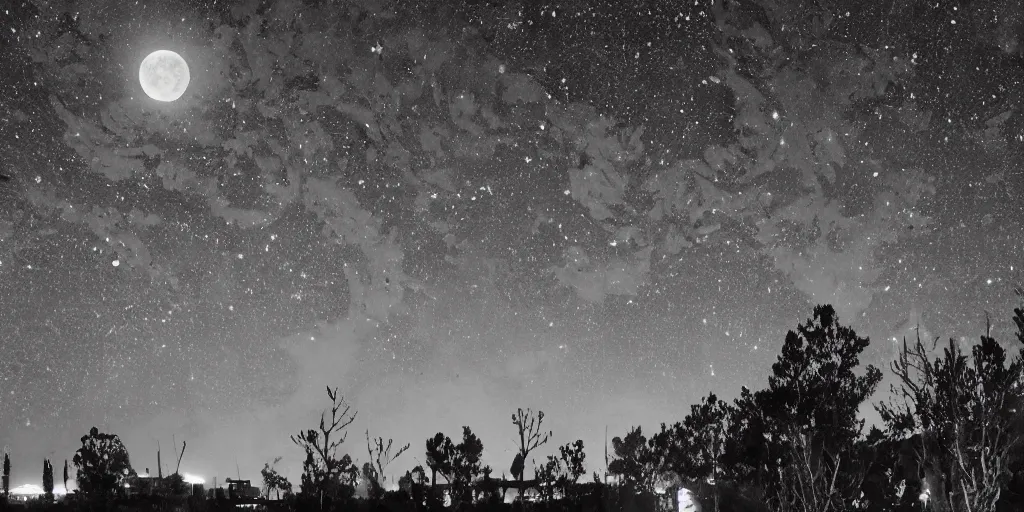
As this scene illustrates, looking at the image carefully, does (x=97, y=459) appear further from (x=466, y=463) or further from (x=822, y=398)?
(x=822, y=398)

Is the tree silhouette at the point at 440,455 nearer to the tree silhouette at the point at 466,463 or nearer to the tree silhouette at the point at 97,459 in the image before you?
the tree silhouette at the point at 466,463

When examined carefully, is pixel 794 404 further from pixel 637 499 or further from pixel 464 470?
pixel 464 470

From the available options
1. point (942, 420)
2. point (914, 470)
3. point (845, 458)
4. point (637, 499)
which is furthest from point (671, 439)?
point (942, 420)

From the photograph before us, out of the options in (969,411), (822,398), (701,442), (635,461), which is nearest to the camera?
(969,411)

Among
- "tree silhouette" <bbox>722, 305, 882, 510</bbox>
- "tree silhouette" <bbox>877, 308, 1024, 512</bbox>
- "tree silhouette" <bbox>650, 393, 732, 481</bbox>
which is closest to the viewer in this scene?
"tree silhouette" <bbox>877, 308, 1024, 512</bbox>

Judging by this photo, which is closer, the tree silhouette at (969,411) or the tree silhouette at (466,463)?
the tree silhouette at (969,411)

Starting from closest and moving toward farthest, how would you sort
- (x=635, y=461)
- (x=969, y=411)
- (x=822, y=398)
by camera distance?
(x=969, y=411), (x=822, y=398), (x=635, y=461)

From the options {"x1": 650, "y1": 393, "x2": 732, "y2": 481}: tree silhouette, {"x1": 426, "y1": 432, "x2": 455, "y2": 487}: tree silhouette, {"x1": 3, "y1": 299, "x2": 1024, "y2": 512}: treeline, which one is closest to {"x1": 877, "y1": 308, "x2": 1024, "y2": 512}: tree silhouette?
{"x1": 3, "y1": 299, "x2": 1024, "y2": 512}: treeline

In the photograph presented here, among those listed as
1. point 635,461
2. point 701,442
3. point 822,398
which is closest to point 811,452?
point 822,398

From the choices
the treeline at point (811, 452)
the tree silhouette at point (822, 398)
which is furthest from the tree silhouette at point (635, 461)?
the tree silhouette at point (822, 398)

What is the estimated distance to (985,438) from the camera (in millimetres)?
13938

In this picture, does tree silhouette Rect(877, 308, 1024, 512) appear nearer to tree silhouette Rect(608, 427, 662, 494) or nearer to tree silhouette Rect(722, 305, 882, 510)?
tree silhouette Rect(722, 305, 882, 510)

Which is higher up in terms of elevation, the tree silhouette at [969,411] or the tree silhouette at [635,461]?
the tree silhouette at [969,411]

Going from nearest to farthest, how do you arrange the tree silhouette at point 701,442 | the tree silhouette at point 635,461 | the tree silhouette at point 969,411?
the tree silhouette at point 969,411 < the tree silhouette at point 701,442 < the tree silhouette at point 635,461
